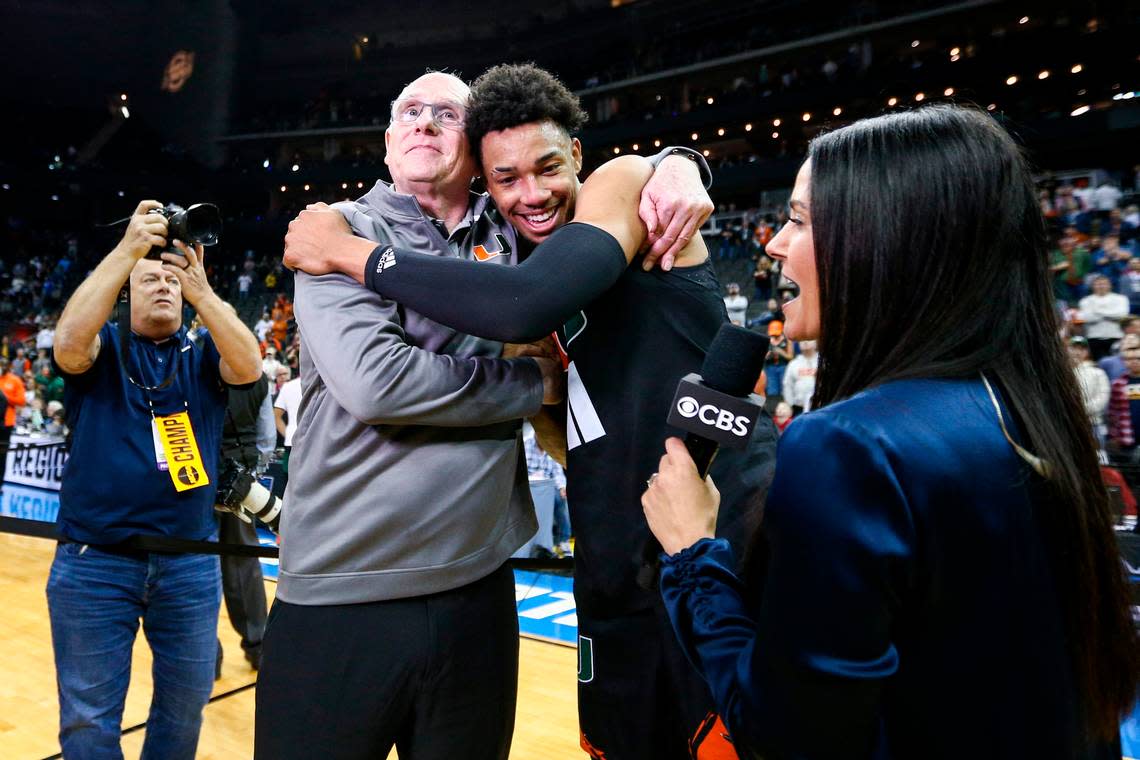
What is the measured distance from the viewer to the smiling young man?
1.27m

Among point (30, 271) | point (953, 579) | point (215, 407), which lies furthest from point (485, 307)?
point (30, 271)

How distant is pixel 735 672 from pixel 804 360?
266 inches

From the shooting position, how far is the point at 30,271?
2545cm

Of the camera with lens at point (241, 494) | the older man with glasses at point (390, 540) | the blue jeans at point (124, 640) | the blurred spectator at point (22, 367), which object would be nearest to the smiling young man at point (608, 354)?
the older man with glasses at point (390, 540)

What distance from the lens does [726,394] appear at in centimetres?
101

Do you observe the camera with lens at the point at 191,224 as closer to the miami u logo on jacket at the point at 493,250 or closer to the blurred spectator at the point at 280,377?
the miami u logo on jacket at the point at 493,250

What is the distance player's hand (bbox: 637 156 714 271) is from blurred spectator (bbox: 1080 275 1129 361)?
6696 millimetres

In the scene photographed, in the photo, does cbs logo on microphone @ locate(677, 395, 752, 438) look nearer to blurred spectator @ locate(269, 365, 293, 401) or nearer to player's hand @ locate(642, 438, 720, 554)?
player's hand @ locate(642, 438, 720, 554)

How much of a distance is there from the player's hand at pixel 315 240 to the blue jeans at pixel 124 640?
49.8 inches

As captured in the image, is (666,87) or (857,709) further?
(666,87)

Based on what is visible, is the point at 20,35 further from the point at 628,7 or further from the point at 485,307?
the point at 485,307

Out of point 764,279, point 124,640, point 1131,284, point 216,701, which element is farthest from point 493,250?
point 764,279

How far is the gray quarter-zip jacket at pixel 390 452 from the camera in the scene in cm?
129

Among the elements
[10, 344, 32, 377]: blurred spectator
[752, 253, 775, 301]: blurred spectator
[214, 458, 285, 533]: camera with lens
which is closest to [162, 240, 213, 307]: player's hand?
[214, 458, 285, 533]: camera with lens
